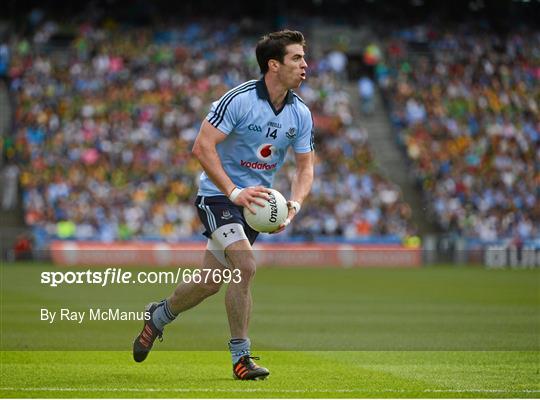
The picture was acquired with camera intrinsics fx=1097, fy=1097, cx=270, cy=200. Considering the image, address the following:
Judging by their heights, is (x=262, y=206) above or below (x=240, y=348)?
above

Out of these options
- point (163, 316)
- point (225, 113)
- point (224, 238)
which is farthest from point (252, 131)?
point (163, 316)

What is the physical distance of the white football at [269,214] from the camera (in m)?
8.88

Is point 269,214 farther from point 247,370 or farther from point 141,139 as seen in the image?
point 141,139

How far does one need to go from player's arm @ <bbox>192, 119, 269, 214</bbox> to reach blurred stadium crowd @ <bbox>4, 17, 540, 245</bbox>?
23.4m

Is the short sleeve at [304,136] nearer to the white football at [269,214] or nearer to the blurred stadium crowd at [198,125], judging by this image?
the white football at [269,214]

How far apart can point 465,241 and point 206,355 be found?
82.8 ft

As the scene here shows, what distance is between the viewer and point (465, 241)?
35.7 meters

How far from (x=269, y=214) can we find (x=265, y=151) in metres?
0.75

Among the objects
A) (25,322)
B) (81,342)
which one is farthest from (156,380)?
(25,322)

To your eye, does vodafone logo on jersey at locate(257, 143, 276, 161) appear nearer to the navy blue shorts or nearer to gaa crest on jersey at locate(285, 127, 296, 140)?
gaa crest on jersey at locate(285, 127, 296, 140)

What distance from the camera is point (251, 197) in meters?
8.88

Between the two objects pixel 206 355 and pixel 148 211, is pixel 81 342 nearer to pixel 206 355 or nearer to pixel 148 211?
pixel 206 355

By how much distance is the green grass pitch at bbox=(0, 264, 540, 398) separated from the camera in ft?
28.3

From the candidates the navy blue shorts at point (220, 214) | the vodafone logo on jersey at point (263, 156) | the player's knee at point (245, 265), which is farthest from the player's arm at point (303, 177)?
the player's knee at point (245, 265)
